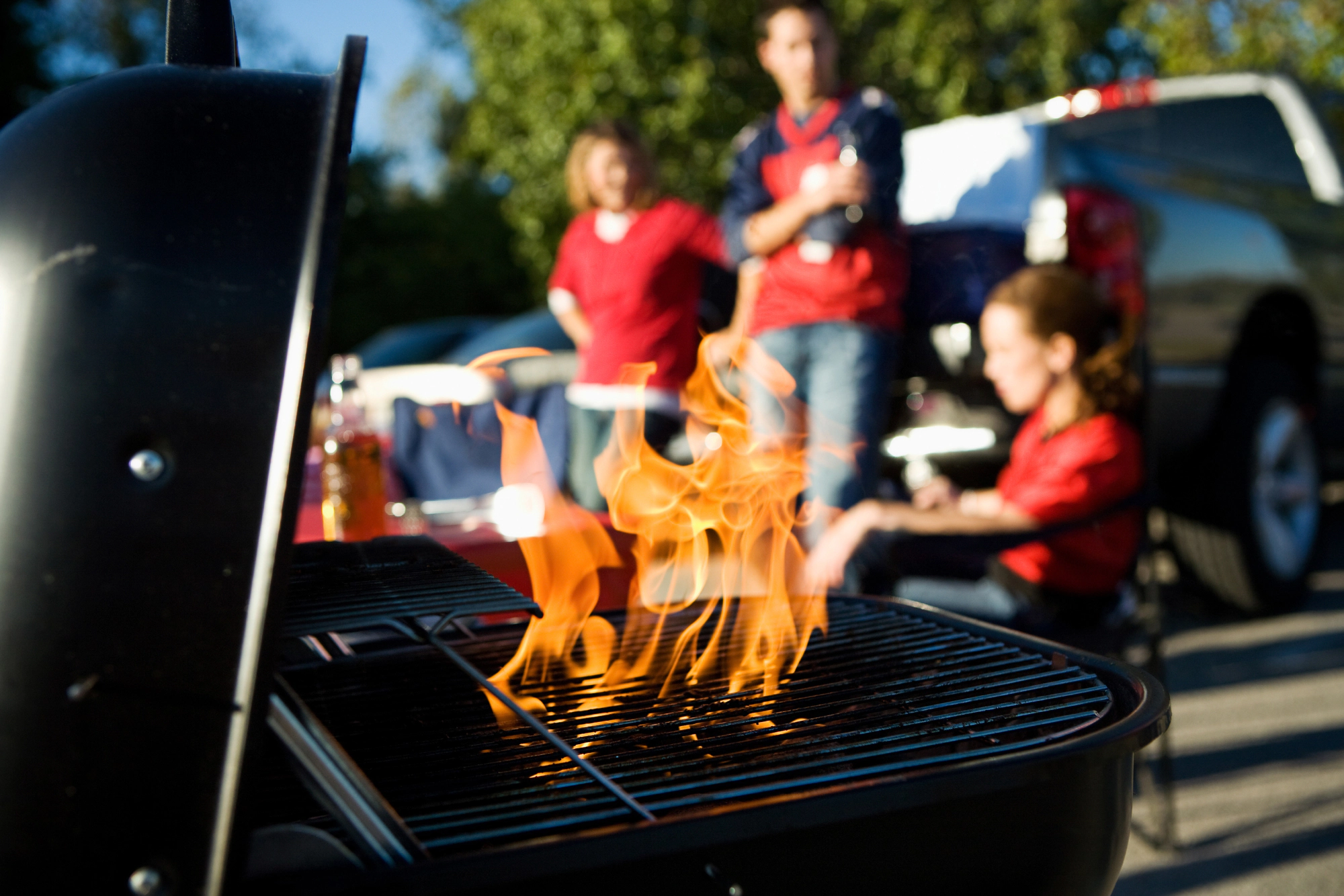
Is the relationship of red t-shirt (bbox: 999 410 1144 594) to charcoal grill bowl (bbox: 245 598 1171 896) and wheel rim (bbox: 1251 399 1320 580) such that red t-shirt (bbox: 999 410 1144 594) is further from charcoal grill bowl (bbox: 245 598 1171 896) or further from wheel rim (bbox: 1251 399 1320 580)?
wheel rim (bbox: 1251 399 1320 580)

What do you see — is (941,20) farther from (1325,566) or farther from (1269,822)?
(1269,822)

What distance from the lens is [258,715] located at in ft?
2.51

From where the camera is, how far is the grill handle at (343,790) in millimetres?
850

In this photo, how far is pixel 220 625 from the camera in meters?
0.76

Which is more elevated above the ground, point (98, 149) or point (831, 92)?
point (831, 92)

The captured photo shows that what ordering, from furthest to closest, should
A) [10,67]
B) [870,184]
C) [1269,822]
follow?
[10,67] < [870,184] < [1269,822]

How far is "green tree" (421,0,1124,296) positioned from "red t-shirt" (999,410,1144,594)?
11546 millimetres

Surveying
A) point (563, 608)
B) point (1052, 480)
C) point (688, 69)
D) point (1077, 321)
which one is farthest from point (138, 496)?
point (688, 69)

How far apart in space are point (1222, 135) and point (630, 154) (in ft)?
11.0

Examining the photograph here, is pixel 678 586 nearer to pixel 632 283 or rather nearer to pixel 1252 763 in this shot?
pixel 632 283

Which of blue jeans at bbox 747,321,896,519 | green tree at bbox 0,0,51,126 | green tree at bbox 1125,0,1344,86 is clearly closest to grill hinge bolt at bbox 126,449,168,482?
blue jeans at bbox 747,321,896,519

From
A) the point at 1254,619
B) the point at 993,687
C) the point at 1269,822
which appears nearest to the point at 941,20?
the point at 1254,619

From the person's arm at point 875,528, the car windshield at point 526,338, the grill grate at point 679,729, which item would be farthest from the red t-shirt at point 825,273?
the car windshield at point 526,338

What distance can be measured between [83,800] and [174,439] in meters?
0.25
